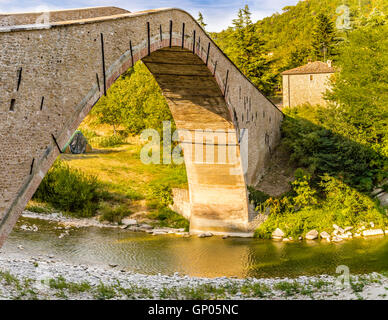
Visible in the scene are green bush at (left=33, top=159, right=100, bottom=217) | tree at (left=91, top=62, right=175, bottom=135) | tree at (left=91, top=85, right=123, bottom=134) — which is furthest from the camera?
Answer: tree at (left=91, top=85, right=123, bottom=134)

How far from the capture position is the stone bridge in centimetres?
665

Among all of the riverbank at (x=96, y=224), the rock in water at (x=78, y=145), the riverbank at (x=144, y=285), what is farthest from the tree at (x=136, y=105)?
the riverbank at (x=144, y=285)

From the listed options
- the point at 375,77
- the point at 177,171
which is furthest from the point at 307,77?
the point at 177,171

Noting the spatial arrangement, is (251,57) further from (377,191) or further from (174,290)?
(174,290)

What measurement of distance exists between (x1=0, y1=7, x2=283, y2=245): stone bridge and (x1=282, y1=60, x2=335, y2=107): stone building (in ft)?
37.3

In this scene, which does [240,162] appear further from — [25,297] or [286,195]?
[25,297]

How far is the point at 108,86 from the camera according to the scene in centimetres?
859

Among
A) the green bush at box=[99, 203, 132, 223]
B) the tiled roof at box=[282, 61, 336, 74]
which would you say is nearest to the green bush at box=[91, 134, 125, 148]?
the tiled roof at box=[282, 61, 336, 74]

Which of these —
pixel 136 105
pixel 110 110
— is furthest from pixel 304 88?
pixel 110 110

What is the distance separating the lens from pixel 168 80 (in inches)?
534

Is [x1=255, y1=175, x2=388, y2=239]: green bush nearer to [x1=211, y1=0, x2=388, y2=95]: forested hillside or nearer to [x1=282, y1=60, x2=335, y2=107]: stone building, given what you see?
[x1=211, y1=0, x2=388, y2=95]: forested hillside

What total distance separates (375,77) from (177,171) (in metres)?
8.94

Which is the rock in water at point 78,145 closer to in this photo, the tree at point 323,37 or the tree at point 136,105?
the tree at point 136,105
